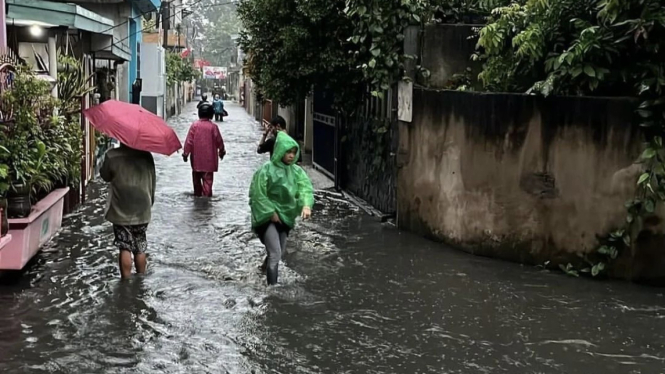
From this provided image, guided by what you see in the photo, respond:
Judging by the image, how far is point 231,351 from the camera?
584 cm

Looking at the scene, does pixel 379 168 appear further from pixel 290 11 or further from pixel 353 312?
pixel 353 312

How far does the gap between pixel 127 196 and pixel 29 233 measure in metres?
0.93

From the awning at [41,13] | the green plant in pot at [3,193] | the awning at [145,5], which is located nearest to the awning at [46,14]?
the awning at [41,13]

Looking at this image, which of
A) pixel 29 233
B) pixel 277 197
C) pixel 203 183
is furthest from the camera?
pixel 203 183

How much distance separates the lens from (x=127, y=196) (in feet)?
25.2

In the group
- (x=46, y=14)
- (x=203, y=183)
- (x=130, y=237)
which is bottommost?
(x=203, y=183)

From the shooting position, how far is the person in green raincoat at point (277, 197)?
7.55 meters

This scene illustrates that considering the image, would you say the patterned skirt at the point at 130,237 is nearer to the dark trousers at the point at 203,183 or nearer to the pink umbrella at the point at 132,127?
the pink umbrella at the point at 132,127

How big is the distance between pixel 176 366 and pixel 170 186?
9.72 metres

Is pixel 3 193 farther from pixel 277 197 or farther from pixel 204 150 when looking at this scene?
pixel 204 150

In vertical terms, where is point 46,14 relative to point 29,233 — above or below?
above

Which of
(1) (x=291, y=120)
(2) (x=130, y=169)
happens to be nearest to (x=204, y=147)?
(2) (x=130, y=169)

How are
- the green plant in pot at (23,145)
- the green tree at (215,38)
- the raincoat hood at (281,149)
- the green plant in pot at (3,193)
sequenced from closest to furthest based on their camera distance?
the green plant in pot at (3,193), the green plant in pot at (23,145), the raincoat hood at (281,149), the green tree at (215,38)

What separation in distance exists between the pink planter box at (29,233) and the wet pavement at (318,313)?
28 centimetres
